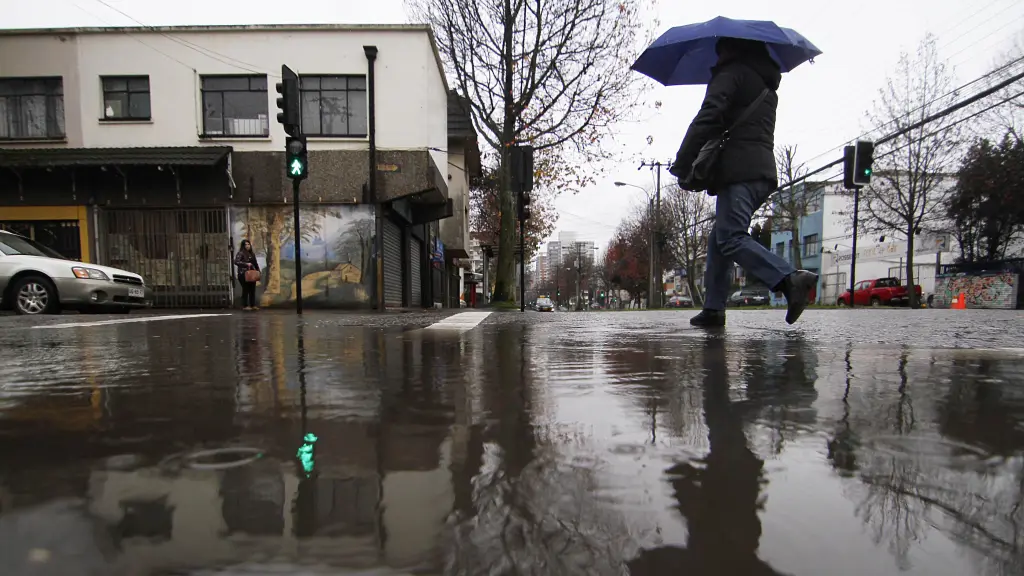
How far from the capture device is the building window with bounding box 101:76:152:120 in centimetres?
1439

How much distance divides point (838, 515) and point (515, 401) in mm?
864

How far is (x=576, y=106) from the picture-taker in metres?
18.7

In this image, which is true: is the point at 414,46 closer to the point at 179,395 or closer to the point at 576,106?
the point at 576,106

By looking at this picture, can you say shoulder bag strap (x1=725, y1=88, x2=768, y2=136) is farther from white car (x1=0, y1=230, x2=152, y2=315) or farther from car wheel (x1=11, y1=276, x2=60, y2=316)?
car wheel (x1=11, y1=276, x2=60, y2=316)

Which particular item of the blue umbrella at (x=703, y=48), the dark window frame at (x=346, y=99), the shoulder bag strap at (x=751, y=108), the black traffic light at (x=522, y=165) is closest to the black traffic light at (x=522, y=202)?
the black traffic light at (x=522, y=165)

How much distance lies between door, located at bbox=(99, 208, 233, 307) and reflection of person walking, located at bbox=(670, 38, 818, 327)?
14.0m

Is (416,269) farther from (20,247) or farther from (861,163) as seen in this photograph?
(861,163)

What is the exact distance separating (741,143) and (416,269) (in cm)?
1750

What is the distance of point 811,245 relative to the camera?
1781 inches

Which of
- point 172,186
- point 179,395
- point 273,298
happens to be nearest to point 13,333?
A: point 179,395

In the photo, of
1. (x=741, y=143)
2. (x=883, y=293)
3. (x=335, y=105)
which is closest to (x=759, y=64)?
(x=741, y=143)

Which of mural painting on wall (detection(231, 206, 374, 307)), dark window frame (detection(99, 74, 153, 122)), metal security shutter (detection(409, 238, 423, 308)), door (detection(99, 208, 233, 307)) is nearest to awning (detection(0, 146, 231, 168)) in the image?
dark window frame (detection(99, 74, 153, 122))

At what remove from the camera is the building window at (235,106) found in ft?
47.2

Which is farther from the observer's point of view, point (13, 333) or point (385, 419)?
point (13, 333)
